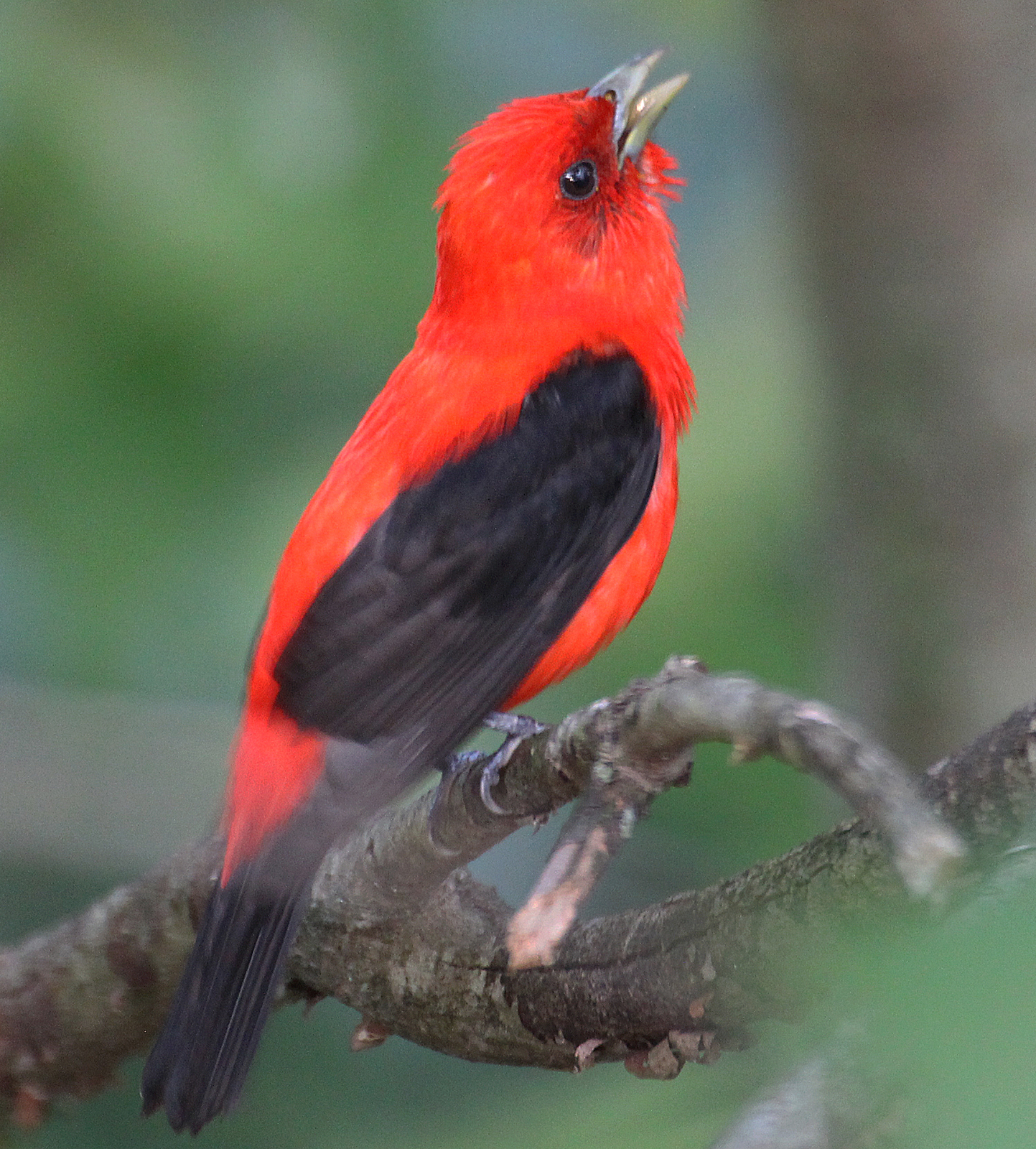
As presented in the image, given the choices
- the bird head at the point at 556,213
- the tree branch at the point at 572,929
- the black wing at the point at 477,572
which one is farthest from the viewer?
the bird head at the point at 556,213

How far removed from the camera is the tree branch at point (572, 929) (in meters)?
1.30

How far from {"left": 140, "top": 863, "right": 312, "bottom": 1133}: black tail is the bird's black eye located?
176cm

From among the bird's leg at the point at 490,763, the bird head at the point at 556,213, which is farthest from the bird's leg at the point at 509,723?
the bird head at the point at 556,213

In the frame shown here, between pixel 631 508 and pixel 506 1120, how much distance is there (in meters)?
1.28

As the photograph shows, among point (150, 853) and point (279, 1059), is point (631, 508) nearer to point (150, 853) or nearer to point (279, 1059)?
point (150, 853)

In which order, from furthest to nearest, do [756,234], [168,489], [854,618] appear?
[756,234]
[854,618]
[168,489]

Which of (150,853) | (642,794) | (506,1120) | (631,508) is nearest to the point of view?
(642,794)

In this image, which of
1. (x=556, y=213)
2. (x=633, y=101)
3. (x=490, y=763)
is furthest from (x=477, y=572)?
(x=633, y=101)

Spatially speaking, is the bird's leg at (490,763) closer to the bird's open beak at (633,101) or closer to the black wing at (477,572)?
the black wing at (477,572)

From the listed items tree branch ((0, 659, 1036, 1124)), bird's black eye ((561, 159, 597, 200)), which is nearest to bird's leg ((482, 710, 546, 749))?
tree branch ((0, 659, 1036, 1124))

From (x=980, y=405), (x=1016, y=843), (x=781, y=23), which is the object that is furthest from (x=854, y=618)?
(x=1016, y=843)

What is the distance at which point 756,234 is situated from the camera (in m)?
4.69

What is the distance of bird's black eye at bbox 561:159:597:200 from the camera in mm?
3254

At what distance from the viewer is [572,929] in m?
2.10
